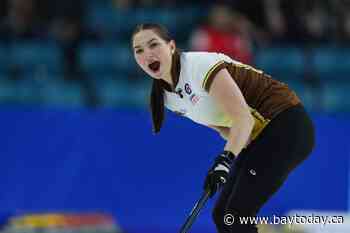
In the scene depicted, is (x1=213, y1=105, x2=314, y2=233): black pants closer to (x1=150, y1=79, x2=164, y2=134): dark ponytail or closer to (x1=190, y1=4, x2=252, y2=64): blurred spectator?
(x1=150, y1=79, x2=164, y2=134): dark ponytail

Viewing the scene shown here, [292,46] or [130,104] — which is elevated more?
[292,46]

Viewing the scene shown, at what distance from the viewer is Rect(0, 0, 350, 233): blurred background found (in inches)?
288

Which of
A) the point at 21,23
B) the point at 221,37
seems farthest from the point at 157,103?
the point at 21,23

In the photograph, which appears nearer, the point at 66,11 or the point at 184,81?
the point at 184,81

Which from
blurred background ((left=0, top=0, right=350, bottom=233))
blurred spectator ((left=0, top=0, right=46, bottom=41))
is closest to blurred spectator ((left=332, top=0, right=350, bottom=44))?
blurred background ((left=0, top=0, right=350, bottom=233))

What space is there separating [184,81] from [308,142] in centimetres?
70

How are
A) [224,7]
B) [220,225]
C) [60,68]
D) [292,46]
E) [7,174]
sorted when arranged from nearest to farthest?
[220,225]
[7,174]
[224,7]
[60,68]
[292,46]

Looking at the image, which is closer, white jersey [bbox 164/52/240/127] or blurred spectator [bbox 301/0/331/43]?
white jersey [bbox 164/52/240/127]

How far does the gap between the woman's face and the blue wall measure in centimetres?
283

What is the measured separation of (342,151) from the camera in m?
7.55

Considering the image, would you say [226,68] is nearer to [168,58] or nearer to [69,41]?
[168,58]

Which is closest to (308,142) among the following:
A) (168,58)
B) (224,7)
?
(168,58)

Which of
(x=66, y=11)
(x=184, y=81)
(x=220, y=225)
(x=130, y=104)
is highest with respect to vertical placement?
(x=66, y=11)

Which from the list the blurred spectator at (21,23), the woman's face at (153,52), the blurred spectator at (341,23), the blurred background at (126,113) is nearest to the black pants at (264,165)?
the woman's face at (153,52)
